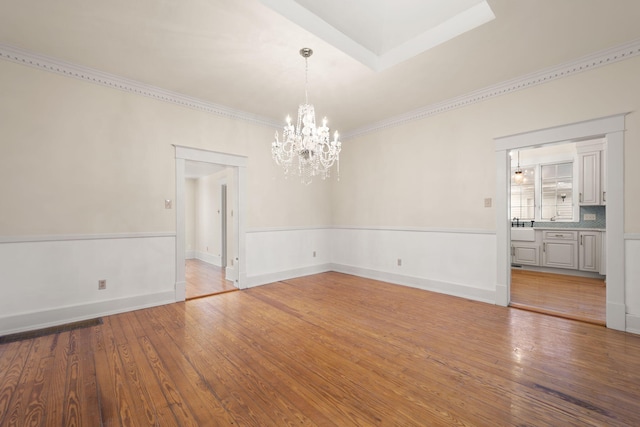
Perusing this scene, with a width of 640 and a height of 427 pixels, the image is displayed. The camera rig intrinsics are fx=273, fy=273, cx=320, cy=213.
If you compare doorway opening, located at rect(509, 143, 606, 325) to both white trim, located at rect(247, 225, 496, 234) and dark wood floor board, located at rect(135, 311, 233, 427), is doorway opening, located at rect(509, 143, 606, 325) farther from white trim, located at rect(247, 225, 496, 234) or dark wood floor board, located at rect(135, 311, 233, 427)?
dark wood floor board, located at rect(135, 311, 233, 427)

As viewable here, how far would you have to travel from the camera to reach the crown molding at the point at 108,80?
3021 millimetres

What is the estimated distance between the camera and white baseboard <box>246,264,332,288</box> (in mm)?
4949

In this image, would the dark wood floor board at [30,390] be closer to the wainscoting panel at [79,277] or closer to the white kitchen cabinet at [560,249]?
the wainscoting panel at [79,277]

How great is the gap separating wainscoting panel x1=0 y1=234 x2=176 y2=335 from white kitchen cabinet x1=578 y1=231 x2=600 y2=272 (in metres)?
7.61

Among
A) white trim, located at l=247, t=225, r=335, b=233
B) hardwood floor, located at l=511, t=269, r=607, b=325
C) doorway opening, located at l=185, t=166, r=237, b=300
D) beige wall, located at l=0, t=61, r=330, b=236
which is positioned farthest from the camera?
doorway opening, located at l=185, t=166, r=237, b=300

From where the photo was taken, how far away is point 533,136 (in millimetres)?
3600

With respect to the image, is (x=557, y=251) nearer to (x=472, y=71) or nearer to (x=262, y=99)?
(x=472, y=71)

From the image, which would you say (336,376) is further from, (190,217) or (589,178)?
(190,217)

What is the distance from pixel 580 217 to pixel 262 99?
7062 millimetres

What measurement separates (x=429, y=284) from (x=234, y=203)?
3689mm

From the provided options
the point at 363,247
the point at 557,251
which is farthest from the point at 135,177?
the point at 557,251

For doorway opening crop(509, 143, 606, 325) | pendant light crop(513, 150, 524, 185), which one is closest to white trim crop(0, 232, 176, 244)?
doorway opening crop(509, 143, 606, 325)

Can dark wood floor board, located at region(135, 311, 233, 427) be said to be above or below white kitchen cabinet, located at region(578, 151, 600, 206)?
below

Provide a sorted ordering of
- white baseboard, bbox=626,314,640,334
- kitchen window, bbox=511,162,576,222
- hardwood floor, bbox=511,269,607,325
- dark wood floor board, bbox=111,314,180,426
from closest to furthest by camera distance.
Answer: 1. dark wood floor board, bbox=111,314,180,426
2. white baseboard, bbox=626,314,640,334
3. hardwood floor, bbox=511,269,607,325
4. kitchen window, bbox=511,162,576,222
